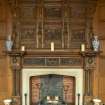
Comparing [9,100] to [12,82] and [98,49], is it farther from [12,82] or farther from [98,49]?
[98,49]

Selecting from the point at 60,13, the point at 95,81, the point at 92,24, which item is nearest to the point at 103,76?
the point at 95,81


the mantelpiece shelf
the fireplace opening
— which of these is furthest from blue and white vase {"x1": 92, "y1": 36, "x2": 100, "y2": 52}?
the fireplace opening

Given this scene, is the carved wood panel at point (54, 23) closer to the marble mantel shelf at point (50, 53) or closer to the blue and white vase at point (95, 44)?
the marble mantel shelf at point (50, 53)

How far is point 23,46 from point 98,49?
200 centimetres

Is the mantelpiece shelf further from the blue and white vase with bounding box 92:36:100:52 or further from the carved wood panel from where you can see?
the carved wood panel

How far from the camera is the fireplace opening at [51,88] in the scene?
1051 centimetres

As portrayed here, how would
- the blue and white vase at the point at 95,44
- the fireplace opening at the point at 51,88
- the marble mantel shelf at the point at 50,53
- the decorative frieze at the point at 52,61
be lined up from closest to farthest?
1. the blue and white vase at the point at 95,44
2. the marble mantel shelf at the point at 50,53
3. the decorative frieze at the point at 52,61
4. the fireplace opening at the point at 51,88

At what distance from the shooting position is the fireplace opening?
34.5 feet

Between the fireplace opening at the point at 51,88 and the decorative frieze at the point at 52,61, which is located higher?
the decorative frieze at the point at 52,61

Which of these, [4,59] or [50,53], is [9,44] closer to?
[4,59]

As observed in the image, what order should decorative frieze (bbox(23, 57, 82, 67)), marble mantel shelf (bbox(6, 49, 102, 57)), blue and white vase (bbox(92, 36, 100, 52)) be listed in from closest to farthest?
blue and white vase (bbox(92, 36, 100, 52)), marble mantel shelf (bbox(6, 49, 102, 57)), decorative frieze (bbox(23, 57, 82, 67))

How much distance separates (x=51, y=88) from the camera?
10.5 m

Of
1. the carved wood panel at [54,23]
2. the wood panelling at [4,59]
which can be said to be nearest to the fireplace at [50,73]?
the wood panelling at [4,59]

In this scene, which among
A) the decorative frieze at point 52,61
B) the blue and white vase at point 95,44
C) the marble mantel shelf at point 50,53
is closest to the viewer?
the blue and white vase at point 95,44
